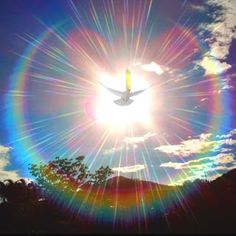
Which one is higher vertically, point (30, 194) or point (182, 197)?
point (30, 194)

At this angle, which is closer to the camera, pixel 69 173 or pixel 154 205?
pixel 154 205

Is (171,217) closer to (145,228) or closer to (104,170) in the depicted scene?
(145,228)

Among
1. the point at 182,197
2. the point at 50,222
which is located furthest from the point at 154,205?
the point at 50,222

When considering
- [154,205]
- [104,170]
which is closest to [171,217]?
[154,205]

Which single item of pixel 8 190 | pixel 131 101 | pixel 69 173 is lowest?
pixel 131 101

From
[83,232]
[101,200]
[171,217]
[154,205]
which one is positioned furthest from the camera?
[101,200]

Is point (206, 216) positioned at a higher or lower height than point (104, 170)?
lower

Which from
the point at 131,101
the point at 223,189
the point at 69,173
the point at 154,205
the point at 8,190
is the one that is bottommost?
the point at 223,189

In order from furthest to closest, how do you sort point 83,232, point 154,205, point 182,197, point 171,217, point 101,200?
point 101,200
point 154,205
point 83,232
point 182,197
point 171,217

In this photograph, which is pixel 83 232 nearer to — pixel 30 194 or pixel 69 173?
pixel 30 194
